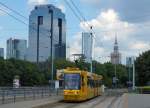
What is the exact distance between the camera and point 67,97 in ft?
154

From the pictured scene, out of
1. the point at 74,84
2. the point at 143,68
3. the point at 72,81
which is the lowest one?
the point at 74,84

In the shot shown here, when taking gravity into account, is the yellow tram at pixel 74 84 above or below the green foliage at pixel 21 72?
below

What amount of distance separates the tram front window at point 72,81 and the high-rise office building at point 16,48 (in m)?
102

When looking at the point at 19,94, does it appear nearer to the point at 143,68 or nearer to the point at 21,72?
the point at 21,72

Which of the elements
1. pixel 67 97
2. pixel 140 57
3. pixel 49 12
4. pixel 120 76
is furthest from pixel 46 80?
pixel 67 97

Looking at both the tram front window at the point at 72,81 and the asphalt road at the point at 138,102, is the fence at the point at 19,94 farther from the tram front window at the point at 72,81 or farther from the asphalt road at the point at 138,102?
the asphalt road at the point at 138,102

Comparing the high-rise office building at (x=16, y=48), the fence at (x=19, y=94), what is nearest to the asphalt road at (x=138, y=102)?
the fence at (x=19, y=94)

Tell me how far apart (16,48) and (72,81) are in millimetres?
111896

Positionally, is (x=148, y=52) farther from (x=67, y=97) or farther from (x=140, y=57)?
(x=67, y=97)

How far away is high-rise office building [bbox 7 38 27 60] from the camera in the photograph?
5960 inches

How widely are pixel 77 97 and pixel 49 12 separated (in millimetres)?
47850

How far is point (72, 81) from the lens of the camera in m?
46.7

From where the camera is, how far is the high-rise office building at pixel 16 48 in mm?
151375

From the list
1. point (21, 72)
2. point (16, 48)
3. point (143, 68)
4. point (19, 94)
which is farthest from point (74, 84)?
point (16, 48)
